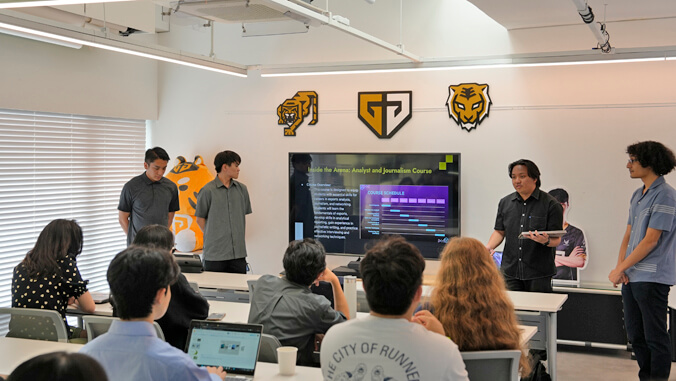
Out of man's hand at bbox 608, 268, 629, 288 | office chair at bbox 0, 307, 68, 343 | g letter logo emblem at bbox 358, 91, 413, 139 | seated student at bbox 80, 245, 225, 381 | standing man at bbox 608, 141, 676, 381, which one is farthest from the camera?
g letter logo emblem at bbox 358, 91, 413, 139

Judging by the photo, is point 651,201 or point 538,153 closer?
point 651,201

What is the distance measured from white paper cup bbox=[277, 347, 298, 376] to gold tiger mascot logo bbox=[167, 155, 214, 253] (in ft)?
15.0

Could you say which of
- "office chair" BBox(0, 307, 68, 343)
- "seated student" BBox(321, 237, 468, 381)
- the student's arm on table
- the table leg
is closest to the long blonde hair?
"seated student" BBox(321, 237, 468, 381)

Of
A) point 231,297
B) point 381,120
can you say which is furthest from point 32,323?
point 381,120

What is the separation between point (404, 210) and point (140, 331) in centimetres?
484

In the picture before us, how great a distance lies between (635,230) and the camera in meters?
4.75

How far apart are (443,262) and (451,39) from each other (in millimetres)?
4430

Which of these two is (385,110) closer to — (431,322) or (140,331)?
(431,322)

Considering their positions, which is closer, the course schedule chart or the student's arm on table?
the student's arm on table

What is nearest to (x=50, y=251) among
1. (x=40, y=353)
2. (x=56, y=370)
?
(x=40, y=353)

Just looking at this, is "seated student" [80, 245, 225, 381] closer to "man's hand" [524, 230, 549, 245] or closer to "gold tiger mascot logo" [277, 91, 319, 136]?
"man's hand" [524, 230, 549, 245]

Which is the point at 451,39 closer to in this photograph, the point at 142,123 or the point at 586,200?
the point at 586,200

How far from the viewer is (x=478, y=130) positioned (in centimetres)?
677

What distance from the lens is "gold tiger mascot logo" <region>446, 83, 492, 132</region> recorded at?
6.72 m
